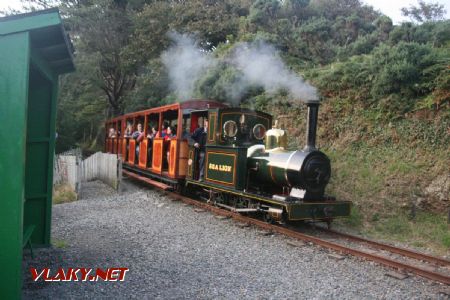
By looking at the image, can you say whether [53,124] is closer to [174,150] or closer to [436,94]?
[174,150]

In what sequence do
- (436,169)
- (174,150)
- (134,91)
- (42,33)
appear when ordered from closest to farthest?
(42,33)
(436,169)
(174,150)
(134,91)

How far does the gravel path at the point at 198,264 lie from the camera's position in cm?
460

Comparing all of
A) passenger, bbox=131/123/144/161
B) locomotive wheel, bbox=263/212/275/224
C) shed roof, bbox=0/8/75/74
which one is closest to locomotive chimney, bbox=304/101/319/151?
locomotive wheel, bbox=263/212/275/224

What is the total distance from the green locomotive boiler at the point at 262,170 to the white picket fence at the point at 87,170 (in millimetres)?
3048

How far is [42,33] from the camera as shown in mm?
4289

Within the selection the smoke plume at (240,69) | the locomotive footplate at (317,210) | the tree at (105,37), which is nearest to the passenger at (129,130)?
the smoke plume at (240,69)

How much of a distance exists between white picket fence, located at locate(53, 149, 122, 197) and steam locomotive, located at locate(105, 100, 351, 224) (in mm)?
1050

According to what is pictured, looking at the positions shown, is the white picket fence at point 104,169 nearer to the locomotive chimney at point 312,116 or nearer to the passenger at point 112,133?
the passenger at point 112,133

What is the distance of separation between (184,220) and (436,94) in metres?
6.79

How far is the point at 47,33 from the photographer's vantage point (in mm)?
4363

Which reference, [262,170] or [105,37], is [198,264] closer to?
[262,170]

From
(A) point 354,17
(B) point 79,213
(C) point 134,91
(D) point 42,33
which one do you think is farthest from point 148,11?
(D) point 42,33

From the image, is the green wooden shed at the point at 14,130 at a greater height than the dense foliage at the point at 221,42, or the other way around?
the dense foliage at the point at 221,42

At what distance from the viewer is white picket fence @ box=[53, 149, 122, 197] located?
11039mm
